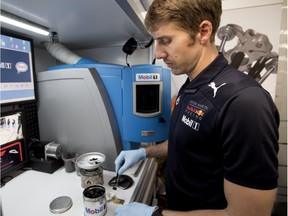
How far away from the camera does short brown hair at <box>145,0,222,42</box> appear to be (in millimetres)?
614

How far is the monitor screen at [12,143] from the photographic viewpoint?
87 cm

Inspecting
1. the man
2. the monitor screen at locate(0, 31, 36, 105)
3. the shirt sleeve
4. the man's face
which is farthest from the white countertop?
the man's face

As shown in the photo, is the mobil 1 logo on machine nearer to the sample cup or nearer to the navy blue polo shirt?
the navy blue polo shirt

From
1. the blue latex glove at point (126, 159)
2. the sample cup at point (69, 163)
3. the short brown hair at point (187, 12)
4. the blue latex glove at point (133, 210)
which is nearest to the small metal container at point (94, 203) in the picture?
the blue latex glove at point (133, 210)

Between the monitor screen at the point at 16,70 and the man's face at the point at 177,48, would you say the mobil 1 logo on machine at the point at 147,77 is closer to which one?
the man's face at the point at 177,48

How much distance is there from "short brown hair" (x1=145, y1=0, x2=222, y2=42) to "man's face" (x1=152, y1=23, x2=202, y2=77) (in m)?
0.02

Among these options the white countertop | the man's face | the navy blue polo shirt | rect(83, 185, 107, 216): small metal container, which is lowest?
the white countertop

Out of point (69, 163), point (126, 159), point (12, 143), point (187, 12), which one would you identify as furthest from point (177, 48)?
point (12, 143)

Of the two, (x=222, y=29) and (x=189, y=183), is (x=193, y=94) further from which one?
(x=222, y=29)

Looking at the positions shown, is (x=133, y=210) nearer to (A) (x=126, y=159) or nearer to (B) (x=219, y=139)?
(A) (x=126, y=159)

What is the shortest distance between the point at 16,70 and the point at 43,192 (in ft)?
2.11

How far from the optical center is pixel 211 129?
0.55 m

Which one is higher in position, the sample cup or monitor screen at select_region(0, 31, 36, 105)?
monitor screen at select_region(0, 31, 36, 105)

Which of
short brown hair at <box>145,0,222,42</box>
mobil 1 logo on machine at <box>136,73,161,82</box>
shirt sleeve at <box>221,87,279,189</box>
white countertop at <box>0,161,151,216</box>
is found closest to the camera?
shirt sleeve at <box>221,87,279,189</box>
